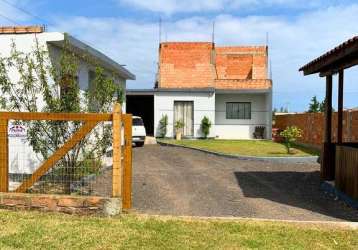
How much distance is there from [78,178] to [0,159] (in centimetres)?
133

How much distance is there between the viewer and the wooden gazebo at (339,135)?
9.52 metres

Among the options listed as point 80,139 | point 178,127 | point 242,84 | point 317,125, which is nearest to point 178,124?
point 178,127

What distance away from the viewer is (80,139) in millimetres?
8375

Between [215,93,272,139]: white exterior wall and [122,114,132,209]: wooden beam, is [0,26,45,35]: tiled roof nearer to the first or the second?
[122,114,132,209]: wooden beam

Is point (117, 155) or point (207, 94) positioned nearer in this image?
point (117, 155)

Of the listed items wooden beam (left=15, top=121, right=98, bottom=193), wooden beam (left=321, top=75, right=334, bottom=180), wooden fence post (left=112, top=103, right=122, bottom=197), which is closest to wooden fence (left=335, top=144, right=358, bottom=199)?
wooden beam (left=321, top=75, right=334, bottom=180)

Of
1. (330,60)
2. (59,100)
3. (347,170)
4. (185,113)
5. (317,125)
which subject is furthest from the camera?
(185,113)

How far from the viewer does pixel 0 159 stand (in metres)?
8.40

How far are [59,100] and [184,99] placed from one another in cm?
2119

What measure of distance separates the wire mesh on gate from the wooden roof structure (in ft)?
15.2

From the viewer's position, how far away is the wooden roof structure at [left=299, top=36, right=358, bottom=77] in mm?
9180

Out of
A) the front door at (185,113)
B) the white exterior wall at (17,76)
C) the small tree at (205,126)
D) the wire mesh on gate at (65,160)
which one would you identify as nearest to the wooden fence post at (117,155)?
the wire mesh on gate at (65,160)

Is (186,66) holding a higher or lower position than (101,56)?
higher

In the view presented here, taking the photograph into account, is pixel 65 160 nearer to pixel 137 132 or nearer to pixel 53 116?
pixel 53 116
